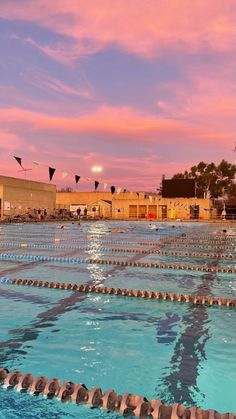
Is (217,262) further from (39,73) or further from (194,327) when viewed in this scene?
(39,73)

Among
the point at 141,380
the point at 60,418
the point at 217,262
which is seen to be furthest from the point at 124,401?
the point at 217,262

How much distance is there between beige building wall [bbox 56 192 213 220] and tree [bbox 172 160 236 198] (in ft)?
35.5

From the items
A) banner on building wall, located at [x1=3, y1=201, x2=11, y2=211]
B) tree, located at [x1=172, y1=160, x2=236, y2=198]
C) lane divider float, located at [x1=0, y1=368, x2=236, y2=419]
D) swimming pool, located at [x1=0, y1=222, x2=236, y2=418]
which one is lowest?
swimming pool, located at [x1=0, y1=222, x2=236, y2=418]

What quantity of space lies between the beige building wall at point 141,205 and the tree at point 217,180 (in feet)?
35.5

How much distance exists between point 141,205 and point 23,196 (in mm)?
14468

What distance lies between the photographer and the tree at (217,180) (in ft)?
180

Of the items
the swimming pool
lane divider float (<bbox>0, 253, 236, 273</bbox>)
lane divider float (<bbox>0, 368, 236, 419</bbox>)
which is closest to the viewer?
lane divider float (<bbox>0, 368, 236, 419</bbox>)

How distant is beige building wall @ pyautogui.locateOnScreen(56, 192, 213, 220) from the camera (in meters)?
43.6

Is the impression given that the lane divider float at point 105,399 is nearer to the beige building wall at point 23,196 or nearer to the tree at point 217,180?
the beige building wall at point 23,196

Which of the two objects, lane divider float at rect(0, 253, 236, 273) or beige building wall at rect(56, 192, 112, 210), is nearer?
lane divider float at rect(0, 253, 236, 273)

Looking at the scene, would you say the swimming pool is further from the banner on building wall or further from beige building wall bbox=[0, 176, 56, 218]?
beige building wall bbox=[0, 176, 56, 218]

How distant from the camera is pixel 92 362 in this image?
147 inches

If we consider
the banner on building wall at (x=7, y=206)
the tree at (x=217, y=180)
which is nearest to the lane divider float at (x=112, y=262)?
the banner on building wall at (x=7, y=206)

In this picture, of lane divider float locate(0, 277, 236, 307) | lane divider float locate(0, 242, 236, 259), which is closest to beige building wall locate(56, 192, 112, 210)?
lane divider float locate(0, 242, 236, 259)
